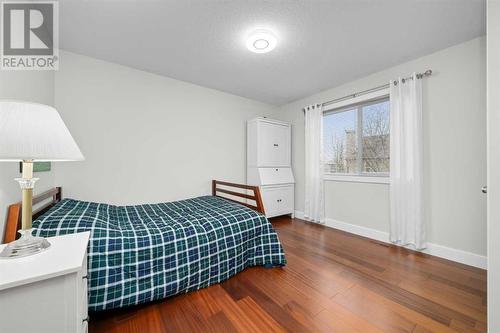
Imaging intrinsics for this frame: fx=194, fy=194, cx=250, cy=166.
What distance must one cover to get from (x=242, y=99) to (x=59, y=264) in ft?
10.5

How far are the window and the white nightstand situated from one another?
10.0 feet

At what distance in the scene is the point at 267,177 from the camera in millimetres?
3332

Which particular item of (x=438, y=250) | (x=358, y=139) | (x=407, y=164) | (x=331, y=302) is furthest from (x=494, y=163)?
(x=358, y=139)

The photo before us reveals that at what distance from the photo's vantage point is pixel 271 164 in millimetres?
3436

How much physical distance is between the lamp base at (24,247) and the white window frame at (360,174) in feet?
10.2

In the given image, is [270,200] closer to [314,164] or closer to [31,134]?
[314,164]

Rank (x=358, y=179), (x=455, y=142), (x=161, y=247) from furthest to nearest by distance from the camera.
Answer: (x=358, y=179), (x=455, y=142), (x=161, y=247)

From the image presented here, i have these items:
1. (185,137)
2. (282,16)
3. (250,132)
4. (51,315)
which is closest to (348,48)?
(282,16)

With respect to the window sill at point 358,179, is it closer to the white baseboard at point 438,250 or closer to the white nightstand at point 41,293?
the white baseboard at point 438,250

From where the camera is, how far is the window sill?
2.51 metres

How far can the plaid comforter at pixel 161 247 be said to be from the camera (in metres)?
1.22

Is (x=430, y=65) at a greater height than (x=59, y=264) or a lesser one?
greater

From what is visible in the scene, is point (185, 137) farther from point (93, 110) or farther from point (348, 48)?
point (348, 48)

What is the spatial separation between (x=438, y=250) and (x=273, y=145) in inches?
96.8
